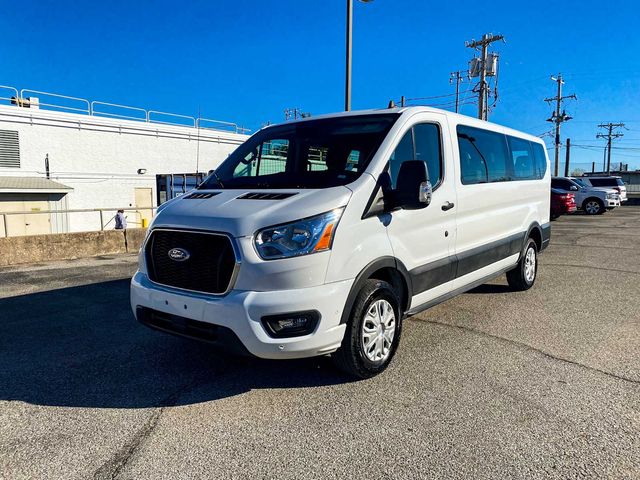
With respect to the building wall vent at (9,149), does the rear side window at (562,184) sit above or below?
below

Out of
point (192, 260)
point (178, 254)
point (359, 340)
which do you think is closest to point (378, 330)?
point (359, 340)

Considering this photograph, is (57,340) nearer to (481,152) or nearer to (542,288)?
(481,152)

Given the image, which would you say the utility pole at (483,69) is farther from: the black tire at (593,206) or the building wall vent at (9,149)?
the building wall vent at (9,149)

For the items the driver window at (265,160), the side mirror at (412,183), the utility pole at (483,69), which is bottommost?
the side mirror at (412,183)

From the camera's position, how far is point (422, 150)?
4156mm

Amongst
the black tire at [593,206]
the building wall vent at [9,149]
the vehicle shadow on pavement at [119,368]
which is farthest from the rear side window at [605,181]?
the building wall vent at [9,149]

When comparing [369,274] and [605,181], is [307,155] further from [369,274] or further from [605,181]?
[605,181]

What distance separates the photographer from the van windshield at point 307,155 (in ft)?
12.2

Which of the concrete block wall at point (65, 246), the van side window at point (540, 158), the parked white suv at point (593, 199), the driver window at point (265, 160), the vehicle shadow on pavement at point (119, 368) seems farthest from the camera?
the parked white suv at point (593, 199)

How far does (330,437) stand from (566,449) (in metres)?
1.35

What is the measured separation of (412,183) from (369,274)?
0.75 m

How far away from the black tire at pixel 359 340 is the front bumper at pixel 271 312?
12cm

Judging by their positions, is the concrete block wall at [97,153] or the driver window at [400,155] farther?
the concrete block wall at [97,153]

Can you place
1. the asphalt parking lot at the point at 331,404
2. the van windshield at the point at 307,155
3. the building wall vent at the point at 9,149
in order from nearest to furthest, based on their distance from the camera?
the asphalt parking lot at the point at 331,404 → the van windshield at the point at 307,155 → the building wall vent at the point at 9,149
